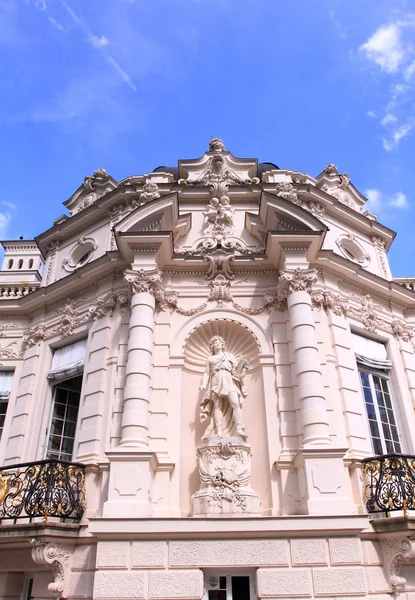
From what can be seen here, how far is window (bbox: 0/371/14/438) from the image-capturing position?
13.0m

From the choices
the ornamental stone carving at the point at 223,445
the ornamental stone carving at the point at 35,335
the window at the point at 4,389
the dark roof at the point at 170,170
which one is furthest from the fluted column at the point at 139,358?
the dark roof at the point at 170,170

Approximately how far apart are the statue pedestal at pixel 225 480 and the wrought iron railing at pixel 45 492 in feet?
7.17

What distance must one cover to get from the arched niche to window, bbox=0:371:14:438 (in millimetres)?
5239

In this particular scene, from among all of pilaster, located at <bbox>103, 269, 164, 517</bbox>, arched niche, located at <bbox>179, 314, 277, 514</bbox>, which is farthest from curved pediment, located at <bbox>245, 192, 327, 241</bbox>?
pilaster, located at <bbox>103, 269, 164, 517</bbox>

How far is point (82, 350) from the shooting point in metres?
12.0

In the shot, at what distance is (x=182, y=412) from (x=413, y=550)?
4.88m

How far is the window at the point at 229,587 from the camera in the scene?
316 inches

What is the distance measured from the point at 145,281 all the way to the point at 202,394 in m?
2.75

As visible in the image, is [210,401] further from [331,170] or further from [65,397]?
[331,170]

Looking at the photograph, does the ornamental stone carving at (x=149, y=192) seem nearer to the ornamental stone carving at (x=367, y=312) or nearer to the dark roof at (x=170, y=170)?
the dark roof at (x=170, y=170)

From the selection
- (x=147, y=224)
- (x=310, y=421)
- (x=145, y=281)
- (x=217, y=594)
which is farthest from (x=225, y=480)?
(x=147, y=224)

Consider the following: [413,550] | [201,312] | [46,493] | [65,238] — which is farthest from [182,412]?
[65,238]

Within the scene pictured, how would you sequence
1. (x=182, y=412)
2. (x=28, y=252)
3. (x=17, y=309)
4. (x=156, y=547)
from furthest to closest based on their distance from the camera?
(x=28, y=252) < (x=17, y=309) < (x=182, y=412) < (x=156, y=547)

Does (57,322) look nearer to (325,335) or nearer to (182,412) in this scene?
(182,412)
